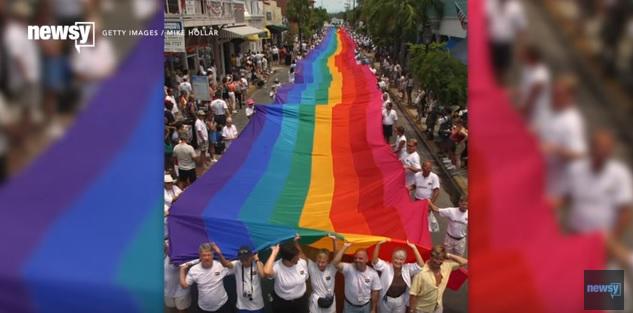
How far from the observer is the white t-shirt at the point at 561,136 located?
1351mm

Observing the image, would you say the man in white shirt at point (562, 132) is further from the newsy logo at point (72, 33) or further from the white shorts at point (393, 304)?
the white shorts at point (393, 304)

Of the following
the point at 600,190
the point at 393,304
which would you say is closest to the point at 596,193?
the point at 600,190

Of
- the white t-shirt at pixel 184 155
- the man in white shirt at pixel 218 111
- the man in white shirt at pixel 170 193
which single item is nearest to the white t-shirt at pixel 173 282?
the man in white shirt at pixel 170 193

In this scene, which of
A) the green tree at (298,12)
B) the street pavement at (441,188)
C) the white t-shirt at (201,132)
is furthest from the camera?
the green tree at (298,12)

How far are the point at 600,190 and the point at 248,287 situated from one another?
3.87m

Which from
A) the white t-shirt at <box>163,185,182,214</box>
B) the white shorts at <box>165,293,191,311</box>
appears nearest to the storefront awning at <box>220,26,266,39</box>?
the white t-shirt at <box>163,185,182,214</box>

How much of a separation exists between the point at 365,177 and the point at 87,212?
5876 mm

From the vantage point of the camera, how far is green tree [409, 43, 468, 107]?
37.6 feet

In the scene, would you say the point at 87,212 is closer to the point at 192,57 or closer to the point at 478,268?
the point at 478,268

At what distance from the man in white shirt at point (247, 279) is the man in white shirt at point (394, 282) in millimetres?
1131

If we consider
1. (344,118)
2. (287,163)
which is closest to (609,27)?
(287,163)

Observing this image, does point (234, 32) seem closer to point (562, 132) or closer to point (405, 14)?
point (405, 14)

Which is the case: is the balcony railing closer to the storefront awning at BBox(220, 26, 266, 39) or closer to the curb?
the storefront awning at BBox(220, 26, 266, 39)

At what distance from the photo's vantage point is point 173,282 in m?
5.00
